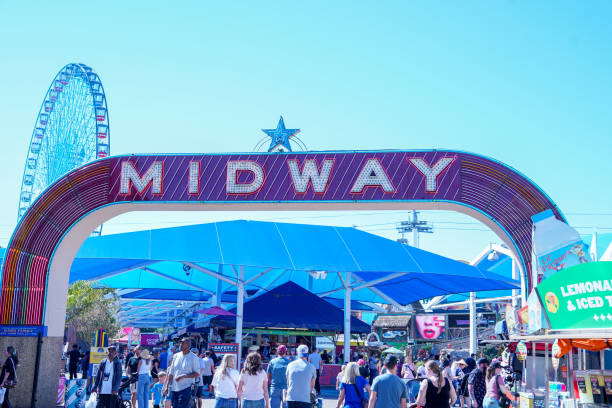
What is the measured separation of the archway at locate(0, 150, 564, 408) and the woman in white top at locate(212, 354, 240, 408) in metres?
5.26

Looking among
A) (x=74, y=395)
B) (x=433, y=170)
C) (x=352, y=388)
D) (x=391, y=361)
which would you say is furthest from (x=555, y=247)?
(x=74, y=395)

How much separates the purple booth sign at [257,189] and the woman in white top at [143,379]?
304 cm

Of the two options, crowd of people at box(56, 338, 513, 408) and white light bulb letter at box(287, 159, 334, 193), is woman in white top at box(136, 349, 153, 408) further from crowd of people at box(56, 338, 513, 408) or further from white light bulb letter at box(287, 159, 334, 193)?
white light bulb letter at box(287, 159, 334, 193)

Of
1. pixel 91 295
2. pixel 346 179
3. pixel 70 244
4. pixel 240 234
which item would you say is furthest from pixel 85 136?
pixel 346 179

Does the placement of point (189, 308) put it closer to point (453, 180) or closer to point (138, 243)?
point (138, 243)

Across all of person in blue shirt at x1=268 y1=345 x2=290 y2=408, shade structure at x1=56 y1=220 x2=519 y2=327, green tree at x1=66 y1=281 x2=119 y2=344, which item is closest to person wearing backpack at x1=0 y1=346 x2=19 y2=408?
person in blue shirt at x1=268 y1=345 x2=290 y2=408

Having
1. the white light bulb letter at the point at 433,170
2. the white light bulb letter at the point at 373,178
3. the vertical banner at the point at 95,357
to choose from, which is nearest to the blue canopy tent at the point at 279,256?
the vertical banner at the point at 95,357

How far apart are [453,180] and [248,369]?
6184 millimetres

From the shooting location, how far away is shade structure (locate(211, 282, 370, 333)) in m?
23.6

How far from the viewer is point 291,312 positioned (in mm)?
23922

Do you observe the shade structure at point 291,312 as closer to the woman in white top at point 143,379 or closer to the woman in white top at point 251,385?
the woman in white top at point 143,379

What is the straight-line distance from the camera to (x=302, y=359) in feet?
32.2

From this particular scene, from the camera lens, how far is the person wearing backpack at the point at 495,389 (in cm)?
1070

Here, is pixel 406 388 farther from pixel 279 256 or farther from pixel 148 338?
pixel 148 338
